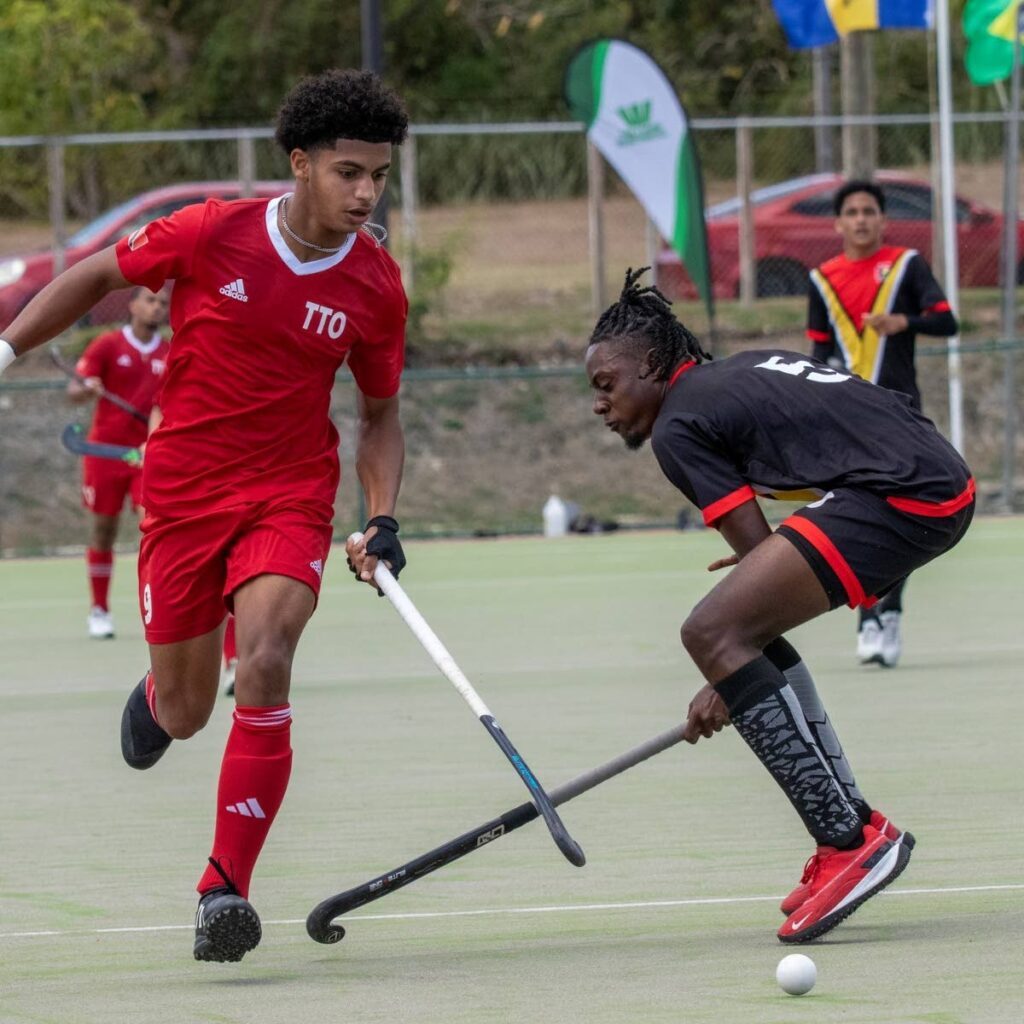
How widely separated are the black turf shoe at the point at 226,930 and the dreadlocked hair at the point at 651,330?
1.56m

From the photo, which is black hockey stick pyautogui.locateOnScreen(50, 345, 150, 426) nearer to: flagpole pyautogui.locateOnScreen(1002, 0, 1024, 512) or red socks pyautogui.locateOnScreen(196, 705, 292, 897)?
red socks pyautogui.locateOnScreen(196, 705, 292, 897)

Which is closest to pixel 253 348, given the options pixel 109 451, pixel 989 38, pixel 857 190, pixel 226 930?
pixel 226 930

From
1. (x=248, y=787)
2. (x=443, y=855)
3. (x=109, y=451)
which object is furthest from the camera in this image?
(x=109, y=451)

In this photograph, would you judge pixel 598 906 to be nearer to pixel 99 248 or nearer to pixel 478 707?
pixel 478 707

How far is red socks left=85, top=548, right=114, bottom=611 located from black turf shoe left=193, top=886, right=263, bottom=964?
7475mm

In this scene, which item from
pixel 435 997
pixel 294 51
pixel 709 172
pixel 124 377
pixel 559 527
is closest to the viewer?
pixel 435 997

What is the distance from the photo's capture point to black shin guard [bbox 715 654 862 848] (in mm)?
5297

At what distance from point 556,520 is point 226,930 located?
13.5 meters

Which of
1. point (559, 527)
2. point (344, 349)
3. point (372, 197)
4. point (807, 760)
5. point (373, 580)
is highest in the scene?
point (372, 197)

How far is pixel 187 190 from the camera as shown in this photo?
23094mm

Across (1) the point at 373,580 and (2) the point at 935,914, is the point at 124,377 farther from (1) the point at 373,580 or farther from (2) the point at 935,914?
(2) the point at 935,914

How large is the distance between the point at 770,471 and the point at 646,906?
1.13m

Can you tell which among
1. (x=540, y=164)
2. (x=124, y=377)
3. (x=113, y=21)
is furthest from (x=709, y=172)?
(x=124, y=377)

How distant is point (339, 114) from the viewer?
5535 millimetres
